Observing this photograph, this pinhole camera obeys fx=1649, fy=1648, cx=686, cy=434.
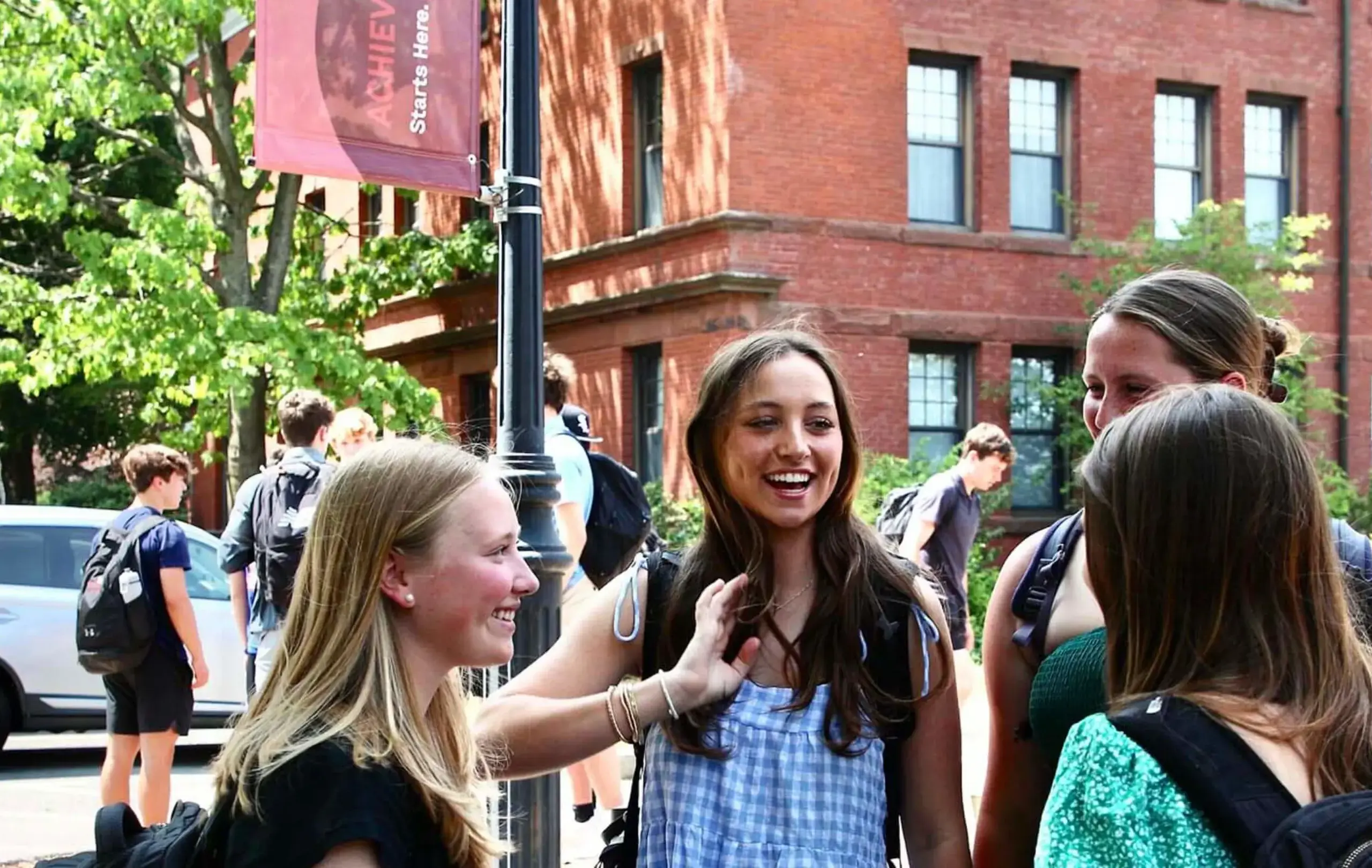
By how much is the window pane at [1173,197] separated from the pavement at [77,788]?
9402mm

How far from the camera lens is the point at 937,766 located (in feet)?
9.95

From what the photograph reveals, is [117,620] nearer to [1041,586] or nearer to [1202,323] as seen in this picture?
[1041,586]

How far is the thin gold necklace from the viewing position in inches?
123

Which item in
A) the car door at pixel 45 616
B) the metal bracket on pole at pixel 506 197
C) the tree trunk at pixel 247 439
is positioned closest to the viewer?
the metal bracket on pole at pixel 506 197

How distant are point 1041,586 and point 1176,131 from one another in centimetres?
2019

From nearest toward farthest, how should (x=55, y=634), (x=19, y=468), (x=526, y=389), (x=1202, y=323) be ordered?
(x=1202, y=323) < (x=526, y=389) < (x=55, y=634) < (x=19, y=468)

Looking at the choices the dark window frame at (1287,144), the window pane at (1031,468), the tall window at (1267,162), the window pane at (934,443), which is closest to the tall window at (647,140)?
the window pane at (934,443)

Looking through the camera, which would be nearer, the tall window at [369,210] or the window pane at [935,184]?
the window pane at [935,184]

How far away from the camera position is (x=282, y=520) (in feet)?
26.5

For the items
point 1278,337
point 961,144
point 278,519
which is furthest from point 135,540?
point 961,144

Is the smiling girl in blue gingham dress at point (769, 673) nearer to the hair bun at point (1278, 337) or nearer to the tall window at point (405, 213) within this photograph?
the hair bun at point (1278, 337)

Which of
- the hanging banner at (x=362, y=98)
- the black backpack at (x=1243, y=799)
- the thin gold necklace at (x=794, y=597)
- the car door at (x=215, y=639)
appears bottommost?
the car door at (x=215, y=639)

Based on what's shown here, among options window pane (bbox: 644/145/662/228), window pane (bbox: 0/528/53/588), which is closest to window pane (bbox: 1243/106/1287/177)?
window pane (bbox: 644/145/662/228)

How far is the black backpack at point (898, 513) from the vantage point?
1116 cm
